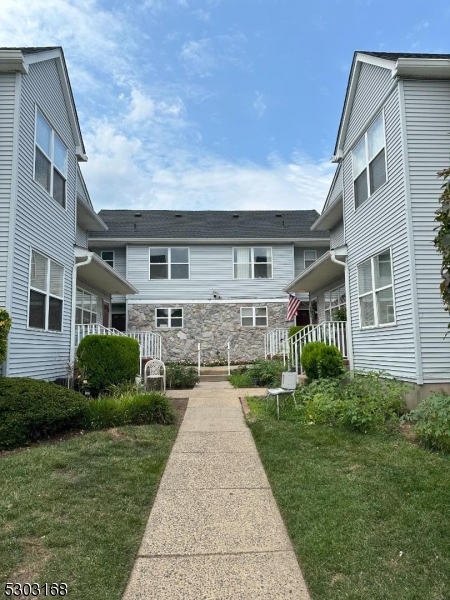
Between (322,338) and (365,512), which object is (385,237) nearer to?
(322,338)

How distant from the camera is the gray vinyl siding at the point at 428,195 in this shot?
24.0 ft

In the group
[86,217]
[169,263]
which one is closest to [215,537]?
[86,217]

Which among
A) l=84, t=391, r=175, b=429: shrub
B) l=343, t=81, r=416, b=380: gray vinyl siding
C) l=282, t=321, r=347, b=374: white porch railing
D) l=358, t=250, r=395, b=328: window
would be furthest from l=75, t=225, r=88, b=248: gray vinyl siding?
l=358, t=250, r=395, b=328: window

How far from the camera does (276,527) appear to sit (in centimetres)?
330

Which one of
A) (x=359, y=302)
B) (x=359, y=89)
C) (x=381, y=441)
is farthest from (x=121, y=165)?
(x=381, y=441)

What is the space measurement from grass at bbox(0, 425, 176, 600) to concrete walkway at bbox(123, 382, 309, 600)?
6.2 inches

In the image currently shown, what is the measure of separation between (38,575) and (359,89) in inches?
437

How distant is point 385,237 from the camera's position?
876 cm

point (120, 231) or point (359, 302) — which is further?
point (120, 231)

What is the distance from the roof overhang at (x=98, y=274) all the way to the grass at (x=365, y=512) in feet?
24.4

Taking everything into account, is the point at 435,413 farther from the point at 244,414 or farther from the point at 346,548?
the point at 244,414

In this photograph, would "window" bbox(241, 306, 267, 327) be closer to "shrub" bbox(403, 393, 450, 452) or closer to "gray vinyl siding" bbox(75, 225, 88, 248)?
"gray vinyl siding" bbox(75, 225, 88, 248)

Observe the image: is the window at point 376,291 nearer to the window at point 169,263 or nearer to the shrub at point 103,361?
the shrub at point 103,361

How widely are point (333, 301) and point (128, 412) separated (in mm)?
9861
